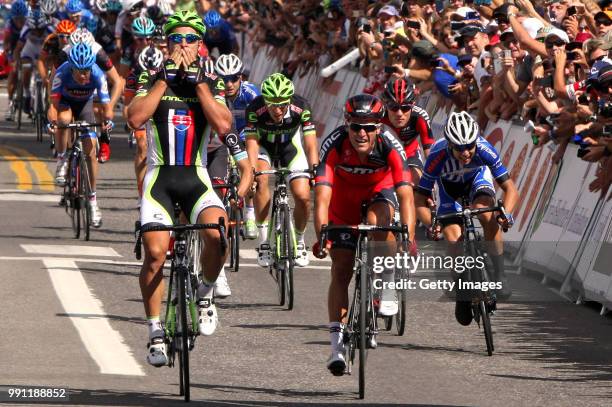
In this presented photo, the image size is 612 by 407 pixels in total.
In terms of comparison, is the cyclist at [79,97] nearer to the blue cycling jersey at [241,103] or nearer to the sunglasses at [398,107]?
the blue cycling jersey at [241,103]

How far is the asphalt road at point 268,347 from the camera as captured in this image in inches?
448

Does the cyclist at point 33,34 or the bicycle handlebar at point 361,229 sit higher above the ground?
the bicycle handlebar at point 361,229

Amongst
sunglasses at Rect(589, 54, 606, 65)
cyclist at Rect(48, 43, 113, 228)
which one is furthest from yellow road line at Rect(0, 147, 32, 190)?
sunglasses at Rect(589, 54, 606, 65)

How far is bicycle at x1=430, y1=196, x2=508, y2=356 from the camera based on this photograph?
43.3 ft

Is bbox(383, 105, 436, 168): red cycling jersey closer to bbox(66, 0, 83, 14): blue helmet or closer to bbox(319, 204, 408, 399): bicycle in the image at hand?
bbox(319, 204, 408, 399): bicycle

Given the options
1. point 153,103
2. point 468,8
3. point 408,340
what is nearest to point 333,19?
point 468,8

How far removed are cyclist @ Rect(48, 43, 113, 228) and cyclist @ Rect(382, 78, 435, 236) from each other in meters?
4.20

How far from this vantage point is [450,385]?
38.6 feet

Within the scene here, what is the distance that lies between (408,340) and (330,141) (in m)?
2.33

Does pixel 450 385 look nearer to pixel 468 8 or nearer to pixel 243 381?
pixel 243 381

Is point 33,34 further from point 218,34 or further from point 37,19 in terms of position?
point 218,34

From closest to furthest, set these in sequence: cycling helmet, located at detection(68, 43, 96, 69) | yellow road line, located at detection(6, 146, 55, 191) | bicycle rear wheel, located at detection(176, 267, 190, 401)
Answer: bicycle rear wheel, located at detection(176, 267, 190, 401) < cycling helmet, located at detection(68, 43, 96, 69) < yellow road line, located at detection(6, 146, 55, 191)

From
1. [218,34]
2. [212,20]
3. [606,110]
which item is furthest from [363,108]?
[218,34]

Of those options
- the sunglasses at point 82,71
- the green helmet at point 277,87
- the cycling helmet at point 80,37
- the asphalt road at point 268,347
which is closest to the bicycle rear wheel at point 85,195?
the asphalt road at point 268,347
